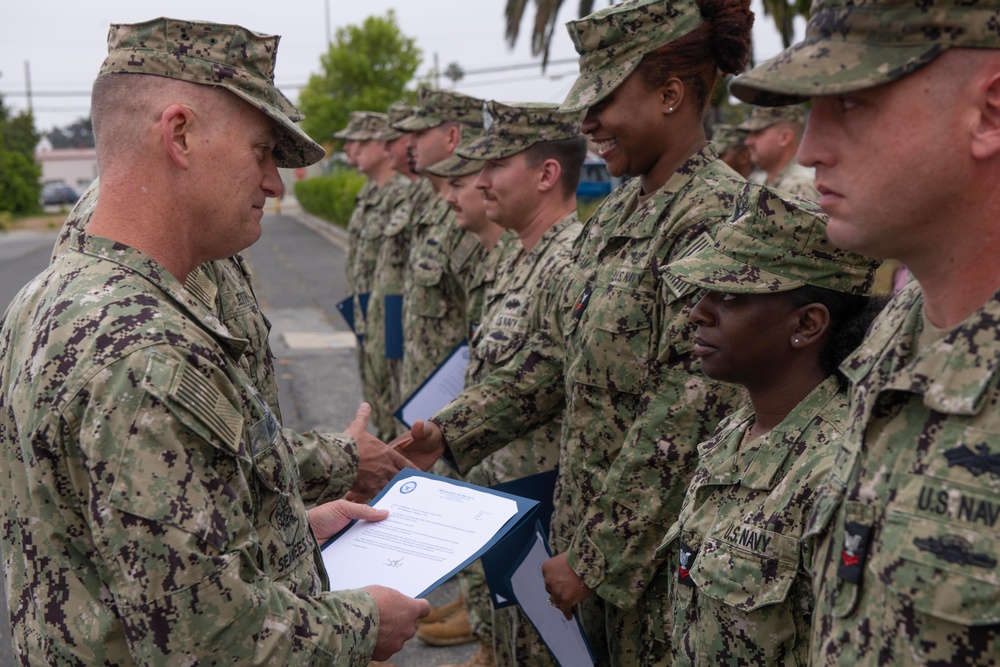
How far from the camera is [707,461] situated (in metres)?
2.27

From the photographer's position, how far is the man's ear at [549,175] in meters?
4.19

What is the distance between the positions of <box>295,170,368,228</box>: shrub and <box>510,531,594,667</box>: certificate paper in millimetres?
19305

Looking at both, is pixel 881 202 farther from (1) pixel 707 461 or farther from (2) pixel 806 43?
(1) pixel 707 461

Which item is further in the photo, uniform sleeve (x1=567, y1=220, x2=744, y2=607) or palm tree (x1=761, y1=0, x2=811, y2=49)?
palm tree (x1=761, y1=0, x2=811, y2=49)

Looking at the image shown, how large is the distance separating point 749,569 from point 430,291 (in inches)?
154

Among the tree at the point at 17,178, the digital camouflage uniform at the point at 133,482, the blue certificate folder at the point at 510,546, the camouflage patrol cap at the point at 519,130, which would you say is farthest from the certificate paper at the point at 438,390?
the tree at the point at 17,178

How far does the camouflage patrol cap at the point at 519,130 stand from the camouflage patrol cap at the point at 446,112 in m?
2.00

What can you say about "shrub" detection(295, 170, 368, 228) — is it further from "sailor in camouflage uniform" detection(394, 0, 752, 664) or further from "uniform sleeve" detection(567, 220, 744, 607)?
"uniform sleeve" detection(567, 220, 744, 607)

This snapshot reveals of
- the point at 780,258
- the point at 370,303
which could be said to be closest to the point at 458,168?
the point at 370,303

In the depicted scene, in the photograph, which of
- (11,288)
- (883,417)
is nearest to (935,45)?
(883,417)

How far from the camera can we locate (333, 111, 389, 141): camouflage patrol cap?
8.22 metres

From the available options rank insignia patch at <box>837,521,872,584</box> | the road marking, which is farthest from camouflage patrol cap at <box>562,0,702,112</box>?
the road marking

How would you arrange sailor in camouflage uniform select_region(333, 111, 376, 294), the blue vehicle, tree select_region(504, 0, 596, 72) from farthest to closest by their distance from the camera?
the blue vehicle < tree select_region(504, 0, 596, 72) < sailor in camouflage uniform select_region(333, 111, 376, 294)

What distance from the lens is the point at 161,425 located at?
1.63 m
